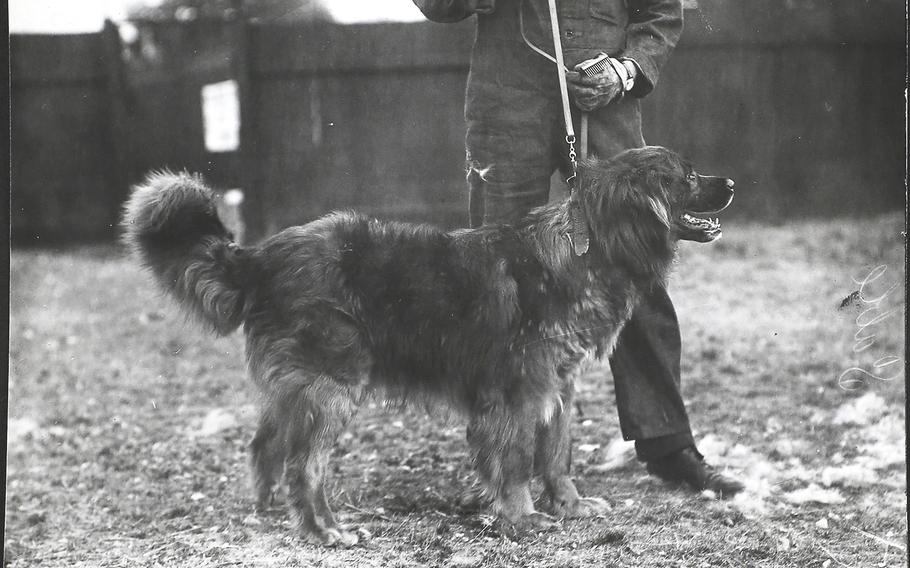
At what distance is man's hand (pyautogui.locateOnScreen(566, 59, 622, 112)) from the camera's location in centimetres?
365

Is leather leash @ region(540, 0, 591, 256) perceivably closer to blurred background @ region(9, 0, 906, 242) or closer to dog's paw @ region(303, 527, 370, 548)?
blurred background @ region(9, 0, 906, 242)

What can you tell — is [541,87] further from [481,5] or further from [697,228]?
[697,228]

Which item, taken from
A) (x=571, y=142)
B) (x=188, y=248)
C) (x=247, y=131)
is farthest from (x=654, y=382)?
(x=247, y=131)

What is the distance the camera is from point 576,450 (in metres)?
4.51

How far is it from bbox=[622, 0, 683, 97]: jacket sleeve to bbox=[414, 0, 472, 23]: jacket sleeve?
69 centimetres

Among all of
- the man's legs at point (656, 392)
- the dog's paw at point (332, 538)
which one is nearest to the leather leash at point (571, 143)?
the man's legs at point (656, 392)

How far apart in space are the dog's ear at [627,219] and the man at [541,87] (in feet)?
0.82

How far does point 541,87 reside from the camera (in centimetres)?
372

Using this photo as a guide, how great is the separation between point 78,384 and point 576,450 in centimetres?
298

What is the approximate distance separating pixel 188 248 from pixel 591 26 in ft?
6.14

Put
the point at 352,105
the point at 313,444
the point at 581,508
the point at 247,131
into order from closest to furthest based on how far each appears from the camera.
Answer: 1. the point at 313,444
2. the point at 581,508
3. the point at 352,105
4. the point at 247,131

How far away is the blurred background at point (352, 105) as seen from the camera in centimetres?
378

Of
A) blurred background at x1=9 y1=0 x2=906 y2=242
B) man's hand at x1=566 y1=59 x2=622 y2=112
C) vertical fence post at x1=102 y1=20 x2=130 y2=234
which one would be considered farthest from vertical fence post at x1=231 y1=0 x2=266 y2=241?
man's hand at x1=566 y1=59 x2=622 y2=112

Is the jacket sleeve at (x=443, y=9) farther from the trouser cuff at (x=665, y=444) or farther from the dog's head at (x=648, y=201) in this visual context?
the trouser cuff at (x=665, y=444)
